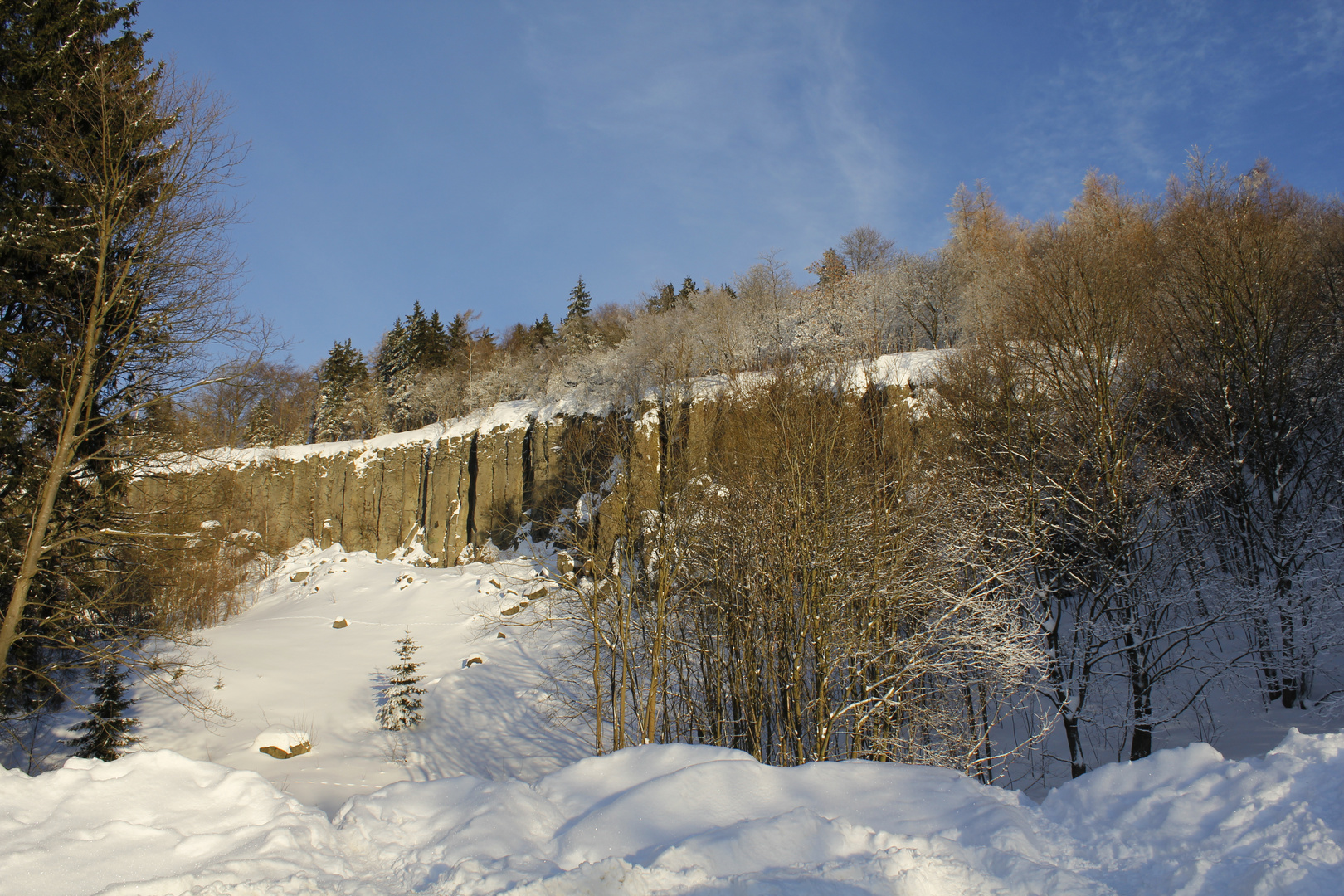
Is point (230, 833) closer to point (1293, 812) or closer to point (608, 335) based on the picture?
point (1293, 812)

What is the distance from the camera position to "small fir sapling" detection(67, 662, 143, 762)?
12.0 m

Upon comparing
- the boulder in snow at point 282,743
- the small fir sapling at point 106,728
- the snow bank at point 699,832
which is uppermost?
the snow bank at point 699,832

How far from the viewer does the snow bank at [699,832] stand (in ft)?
11.6

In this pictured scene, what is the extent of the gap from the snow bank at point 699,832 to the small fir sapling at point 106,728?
10.1m

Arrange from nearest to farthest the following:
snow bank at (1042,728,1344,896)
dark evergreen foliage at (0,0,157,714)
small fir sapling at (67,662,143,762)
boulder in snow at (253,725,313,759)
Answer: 1. snow bank at (1042,728,1344,896)
2. dark evergreen foliage at (0,0,157,714)
3. small fir sapling at (67,662,143,762)
4. boulder in snow at (253,725,313,759)

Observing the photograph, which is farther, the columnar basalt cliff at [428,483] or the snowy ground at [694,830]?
the columnar basalt cliff at [428,483]

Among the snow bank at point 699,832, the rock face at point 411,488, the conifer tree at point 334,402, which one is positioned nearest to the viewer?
the snow bank at point 699,832

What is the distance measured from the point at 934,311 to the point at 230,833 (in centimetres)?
4049

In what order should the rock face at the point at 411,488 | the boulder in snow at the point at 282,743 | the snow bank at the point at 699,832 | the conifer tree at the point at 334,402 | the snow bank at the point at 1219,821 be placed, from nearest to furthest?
the snow bank at the point at 1219,821, the snow bank at the point at 699,832, the boulder in snow at the point at 282,743, the rock face at the point at 411,488, the conifer tree at the point at 334,402

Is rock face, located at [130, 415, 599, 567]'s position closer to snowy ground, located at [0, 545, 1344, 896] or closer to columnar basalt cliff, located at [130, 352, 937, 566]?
columnar basalt cliff, located at [130, 352, 937, 566]

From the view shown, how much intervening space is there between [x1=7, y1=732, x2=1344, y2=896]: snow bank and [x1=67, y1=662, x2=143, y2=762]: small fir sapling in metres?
10.1

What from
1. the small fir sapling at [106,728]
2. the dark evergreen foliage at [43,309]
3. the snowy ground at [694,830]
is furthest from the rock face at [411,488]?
the snowy ground at [694,830]

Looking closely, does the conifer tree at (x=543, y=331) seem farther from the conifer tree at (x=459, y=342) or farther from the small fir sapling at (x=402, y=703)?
the small fir sapling at (x=402, y=703)

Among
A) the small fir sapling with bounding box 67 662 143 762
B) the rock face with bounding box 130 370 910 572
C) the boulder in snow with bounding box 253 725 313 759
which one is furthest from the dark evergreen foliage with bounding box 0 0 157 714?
the rock face with bounding box 130 370 910 572
